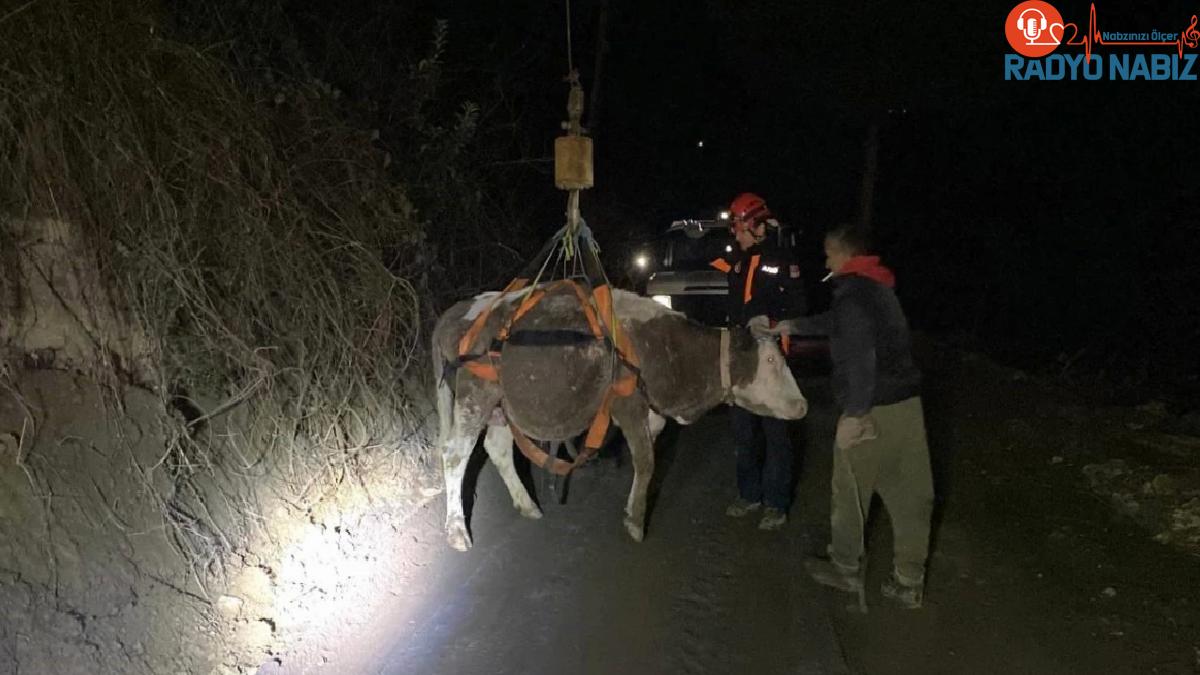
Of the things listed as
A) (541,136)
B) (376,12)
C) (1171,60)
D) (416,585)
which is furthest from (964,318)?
(416,585)

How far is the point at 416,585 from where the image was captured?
4258mm

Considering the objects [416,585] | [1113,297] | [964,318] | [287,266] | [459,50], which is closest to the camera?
[416,585]

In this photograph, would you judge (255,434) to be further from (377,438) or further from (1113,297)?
(1113,297)

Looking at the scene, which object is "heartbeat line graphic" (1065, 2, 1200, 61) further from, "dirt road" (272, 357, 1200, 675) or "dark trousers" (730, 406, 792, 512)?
"dark trousers" (730, 406, 792, 512)

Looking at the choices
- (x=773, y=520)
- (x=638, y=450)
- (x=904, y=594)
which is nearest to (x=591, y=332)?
(x=638, y=450)

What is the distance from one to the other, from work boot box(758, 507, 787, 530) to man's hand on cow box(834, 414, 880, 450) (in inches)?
56.5

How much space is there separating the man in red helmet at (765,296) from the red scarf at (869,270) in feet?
3.41

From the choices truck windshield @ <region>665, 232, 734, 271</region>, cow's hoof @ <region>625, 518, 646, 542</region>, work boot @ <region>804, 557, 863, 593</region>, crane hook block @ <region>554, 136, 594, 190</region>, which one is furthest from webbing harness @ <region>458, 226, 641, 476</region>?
truck windshield @ <region>665, 232, 734, 271</region>

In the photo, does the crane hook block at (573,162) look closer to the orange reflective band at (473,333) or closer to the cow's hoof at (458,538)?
the orange reflective band at (473,333)

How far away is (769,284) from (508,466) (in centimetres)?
228

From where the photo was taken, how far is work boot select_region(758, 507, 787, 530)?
5125 mm

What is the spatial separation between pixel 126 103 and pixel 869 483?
14.4ft

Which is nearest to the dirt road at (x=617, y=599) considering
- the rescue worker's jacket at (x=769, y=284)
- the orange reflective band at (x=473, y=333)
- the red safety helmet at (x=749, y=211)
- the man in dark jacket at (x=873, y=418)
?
the man in dark jacket at (x=873, y=418)

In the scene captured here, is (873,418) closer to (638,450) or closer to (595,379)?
(638,450)
